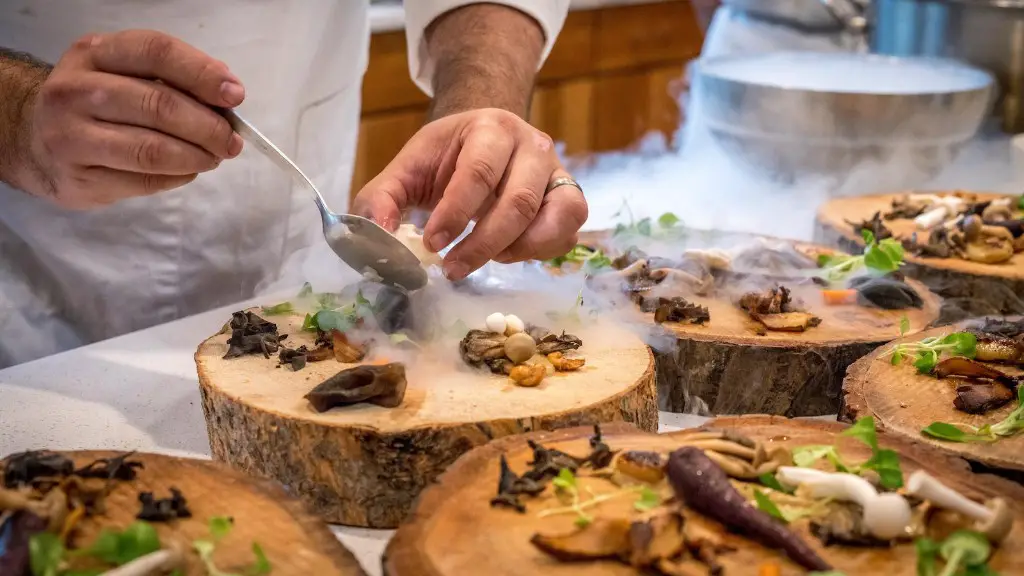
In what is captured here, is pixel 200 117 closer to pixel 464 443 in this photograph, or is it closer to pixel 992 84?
pixel 464 443

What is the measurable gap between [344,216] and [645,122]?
15.7ft

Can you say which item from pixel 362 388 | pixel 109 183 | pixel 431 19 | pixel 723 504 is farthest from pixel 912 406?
pixel 431 19

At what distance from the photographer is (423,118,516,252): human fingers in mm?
1818

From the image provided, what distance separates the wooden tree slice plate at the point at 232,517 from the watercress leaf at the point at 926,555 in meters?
0.57

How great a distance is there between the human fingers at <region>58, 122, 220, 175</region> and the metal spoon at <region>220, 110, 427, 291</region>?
0.17 meters

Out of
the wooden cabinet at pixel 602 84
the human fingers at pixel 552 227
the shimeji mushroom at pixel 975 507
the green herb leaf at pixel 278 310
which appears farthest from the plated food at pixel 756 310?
the wooden cabinet at pixel 602 84

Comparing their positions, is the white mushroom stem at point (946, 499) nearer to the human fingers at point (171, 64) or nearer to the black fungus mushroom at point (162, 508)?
the black fungus mushroom at point (162, 508)

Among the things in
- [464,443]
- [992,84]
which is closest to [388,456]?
[464,443]

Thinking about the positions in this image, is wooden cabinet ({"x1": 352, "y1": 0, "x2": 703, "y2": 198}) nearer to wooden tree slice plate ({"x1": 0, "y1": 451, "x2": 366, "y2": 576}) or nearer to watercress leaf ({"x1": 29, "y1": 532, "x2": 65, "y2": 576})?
wooden tree slice plate ({"x1": 0, "y1": 451, "x2": 366, "y2": 576})

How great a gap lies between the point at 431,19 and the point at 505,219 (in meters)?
0.99

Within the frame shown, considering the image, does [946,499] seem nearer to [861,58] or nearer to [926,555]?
[926,555]

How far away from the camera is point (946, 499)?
1227 millimetres

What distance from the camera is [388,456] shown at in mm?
1528

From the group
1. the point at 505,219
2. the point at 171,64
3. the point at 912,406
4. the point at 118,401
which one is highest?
the point at 171,64
